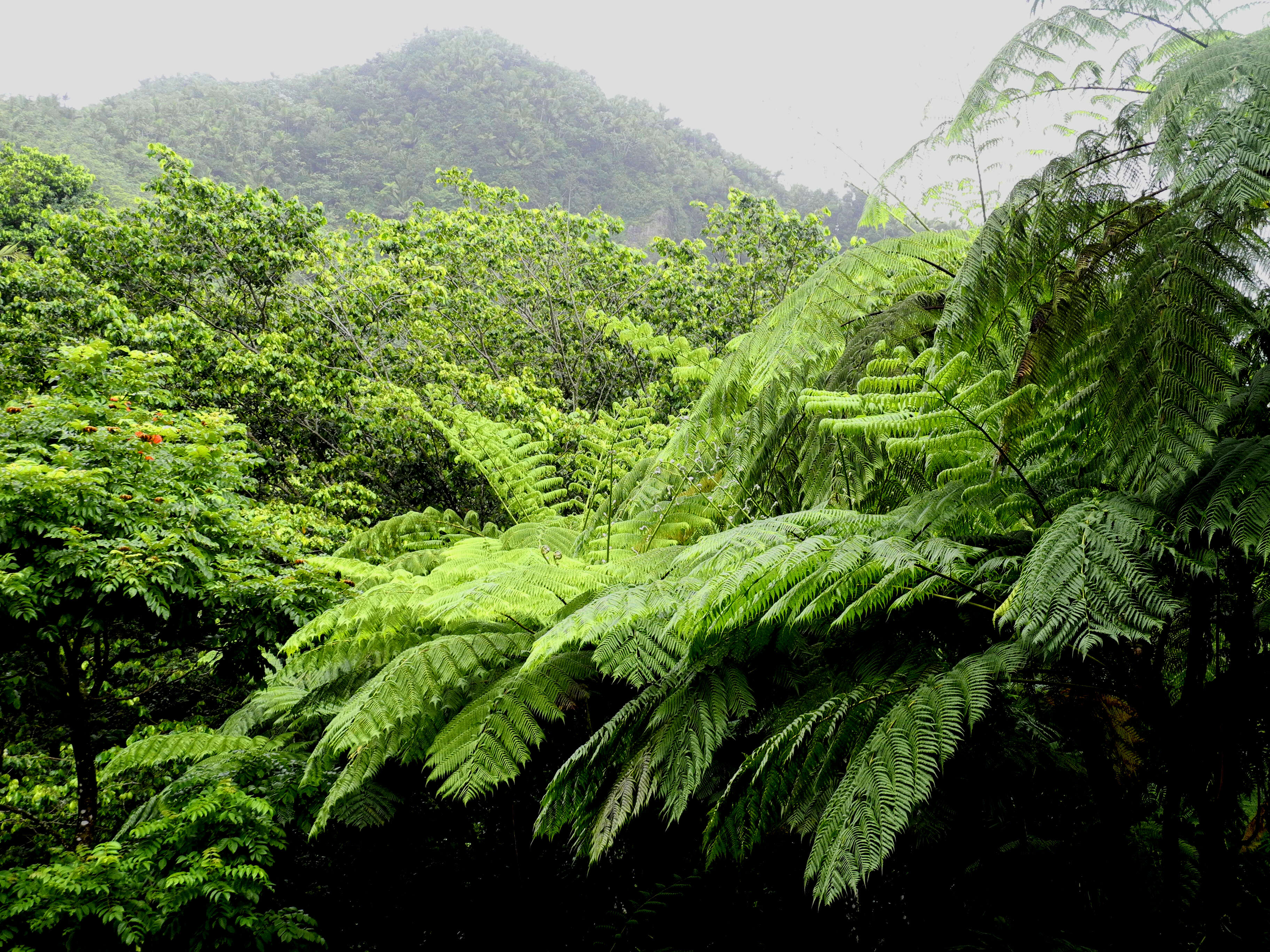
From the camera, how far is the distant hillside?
25.5 meters

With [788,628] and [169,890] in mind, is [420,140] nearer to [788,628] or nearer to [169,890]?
[169,890]

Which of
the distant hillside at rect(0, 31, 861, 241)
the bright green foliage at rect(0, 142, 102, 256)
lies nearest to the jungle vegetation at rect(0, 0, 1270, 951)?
the bright green foliage at rect(0, 142, 102, 256)

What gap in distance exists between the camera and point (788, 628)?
5.61ft

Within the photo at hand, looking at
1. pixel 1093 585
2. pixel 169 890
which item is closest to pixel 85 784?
pixel 169 890

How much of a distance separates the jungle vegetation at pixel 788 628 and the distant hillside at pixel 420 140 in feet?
65.0

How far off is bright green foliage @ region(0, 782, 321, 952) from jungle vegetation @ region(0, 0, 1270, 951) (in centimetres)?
2

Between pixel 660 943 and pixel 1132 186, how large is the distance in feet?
8.75

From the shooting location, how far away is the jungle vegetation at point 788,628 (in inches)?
56.1

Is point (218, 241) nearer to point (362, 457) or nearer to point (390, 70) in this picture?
point (362, 457)

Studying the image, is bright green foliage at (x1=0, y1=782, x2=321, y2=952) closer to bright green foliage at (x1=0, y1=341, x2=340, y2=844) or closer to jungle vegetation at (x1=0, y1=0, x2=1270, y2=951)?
jungle vegetation at (x1=0, y1=0, x2=1270, y2=951)

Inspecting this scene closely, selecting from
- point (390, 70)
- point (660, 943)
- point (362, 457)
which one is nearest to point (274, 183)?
point (390, 70)

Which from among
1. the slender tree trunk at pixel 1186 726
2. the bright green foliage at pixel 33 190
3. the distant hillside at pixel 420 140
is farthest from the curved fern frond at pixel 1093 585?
the distant hillside at pixel 420 140

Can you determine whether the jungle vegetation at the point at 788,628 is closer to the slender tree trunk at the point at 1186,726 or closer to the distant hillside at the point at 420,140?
the slender tree trunk at the point at 1186,726

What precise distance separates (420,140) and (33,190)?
21.1 m
